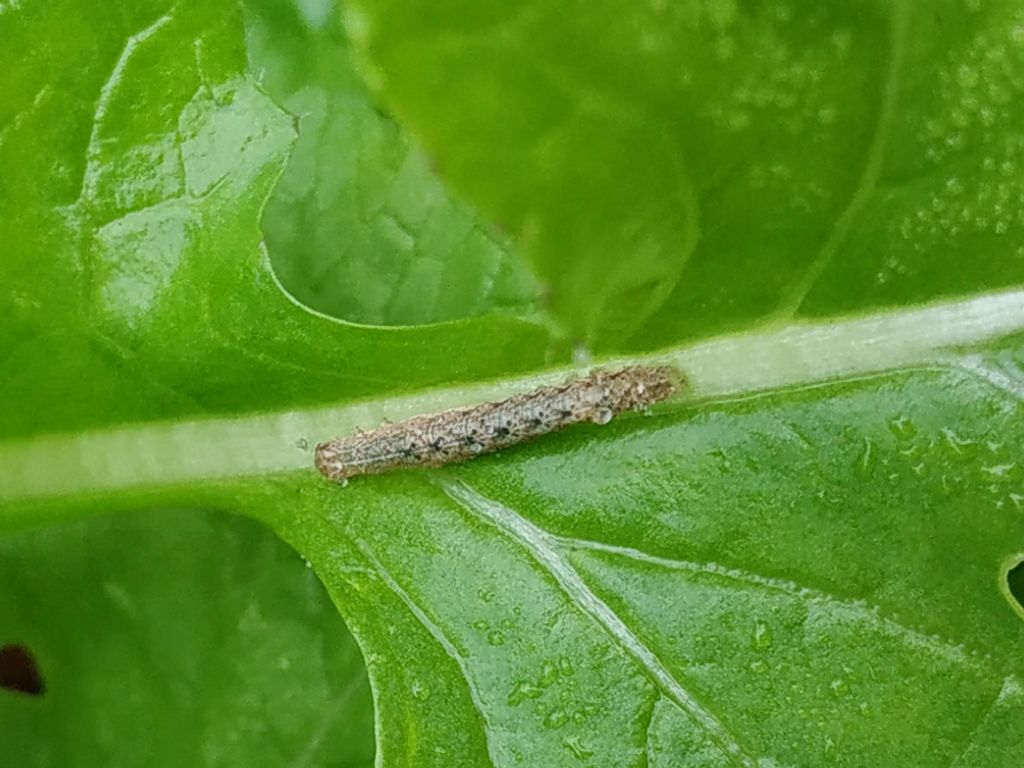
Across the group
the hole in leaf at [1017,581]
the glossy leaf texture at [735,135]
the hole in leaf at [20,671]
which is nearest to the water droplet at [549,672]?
the glossy leaf texture at [735,135]

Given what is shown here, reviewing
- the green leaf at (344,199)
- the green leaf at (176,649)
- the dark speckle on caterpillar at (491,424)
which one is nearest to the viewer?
the dark speckle on caterpillar at (491,424)

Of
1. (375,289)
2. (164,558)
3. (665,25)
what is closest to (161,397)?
(375,289)

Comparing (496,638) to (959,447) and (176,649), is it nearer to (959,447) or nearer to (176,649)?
(959,447)

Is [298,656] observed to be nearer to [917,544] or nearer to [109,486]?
[109,486]

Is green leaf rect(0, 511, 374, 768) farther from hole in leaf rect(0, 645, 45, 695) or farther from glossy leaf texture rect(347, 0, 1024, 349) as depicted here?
glossy leaf texture rect(347, 0, 1024, 349)

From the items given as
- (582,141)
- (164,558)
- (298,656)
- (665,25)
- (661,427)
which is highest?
(665,25)

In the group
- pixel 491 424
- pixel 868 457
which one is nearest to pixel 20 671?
pixel 491 424

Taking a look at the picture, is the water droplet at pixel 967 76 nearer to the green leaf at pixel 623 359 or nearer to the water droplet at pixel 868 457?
the green leaf at pixel 623 359
